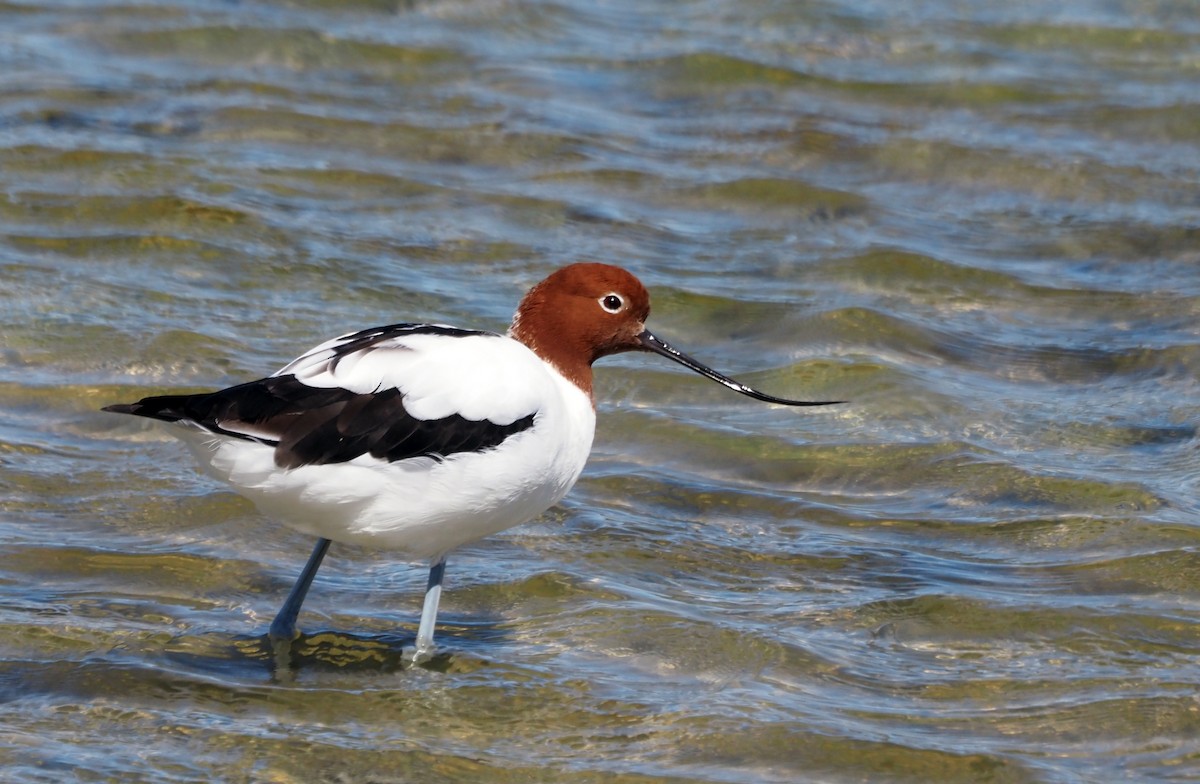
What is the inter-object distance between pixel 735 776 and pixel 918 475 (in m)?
2.71

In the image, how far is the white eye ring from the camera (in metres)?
6.21

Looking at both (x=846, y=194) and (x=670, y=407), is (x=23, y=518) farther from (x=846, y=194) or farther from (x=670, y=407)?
(x=846, y=194)

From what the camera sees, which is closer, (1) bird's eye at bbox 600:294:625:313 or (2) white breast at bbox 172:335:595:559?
(2) white breast at bbox 172:335:595:559

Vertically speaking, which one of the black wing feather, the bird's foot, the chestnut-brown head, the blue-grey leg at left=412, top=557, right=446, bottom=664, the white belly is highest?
the chestnut-brown head

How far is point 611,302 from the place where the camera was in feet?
20.5

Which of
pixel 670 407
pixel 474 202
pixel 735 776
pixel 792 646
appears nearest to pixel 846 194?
pixel 474 202

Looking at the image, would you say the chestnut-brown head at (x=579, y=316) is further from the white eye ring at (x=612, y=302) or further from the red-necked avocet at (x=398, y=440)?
the red-necked avocet at (x=398, y=440)

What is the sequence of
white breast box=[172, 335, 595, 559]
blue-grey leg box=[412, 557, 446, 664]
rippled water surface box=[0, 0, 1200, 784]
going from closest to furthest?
white breast box=[172, 335, 595, 559]
rippled water surface box=[0, 0, 1200, 784]
blue-grey leg box=[412, 557, 446, 664]

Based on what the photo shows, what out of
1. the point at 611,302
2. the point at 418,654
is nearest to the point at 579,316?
the point at 611,302

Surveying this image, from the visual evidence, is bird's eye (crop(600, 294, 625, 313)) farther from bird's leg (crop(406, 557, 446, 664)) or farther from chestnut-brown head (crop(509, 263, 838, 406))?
bird's leg (crop(406, 557, 446, 664))

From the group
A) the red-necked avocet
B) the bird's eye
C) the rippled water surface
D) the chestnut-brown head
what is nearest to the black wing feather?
the red-necked avocet

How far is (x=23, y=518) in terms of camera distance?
22.1 ft

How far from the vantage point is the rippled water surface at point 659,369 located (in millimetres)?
5535

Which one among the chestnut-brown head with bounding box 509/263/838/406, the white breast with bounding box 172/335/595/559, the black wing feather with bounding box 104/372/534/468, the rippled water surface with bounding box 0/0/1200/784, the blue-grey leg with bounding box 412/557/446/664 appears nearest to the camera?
the black wing feather with bounding box 104/372/534/468
